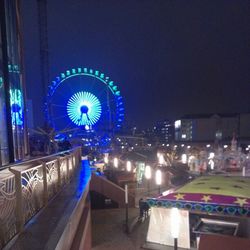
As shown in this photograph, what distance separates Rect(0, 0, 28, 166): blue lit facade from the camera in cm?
900

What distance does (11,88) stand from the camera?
9.95 meters

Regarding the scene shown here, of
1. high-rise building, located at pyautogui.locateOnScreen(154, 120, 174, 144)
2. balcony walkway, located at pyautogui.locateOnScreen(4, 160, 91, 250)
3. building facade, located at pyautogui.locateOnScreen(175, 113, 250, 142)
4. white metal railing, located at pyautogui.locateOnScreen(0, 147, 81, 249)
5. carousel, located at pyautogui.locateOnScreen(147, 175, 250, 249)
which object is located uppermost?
white metal railing, located at pyautogui.locateOnScreen(0, 147, 81, 249)

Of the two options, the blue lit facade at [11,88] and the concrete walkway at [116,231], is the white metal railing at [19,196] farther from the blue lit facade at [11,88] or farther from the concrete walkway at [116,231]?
the blue lit facade at [11,88]

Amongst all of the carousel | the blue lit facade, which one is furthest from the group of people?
the blue lit facade

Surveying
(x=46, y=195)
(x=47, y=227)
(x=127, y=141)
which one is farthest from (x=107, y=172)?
(x=127, y=141)

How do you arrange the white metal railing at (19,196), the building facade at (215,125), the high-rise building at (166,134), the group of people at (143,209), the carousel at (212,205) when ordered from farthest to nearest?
the high-rise building at (166,134) → the building facade at (215,125) → the group of people at (143,209) → the carousel at (212,205) → the white metal railing at (19,196)

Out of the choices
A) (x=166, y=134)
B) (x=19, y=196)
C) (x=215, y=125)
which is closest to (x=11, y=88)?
(x=19, y=196)

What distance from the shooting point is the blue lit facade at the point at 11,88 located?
9.00 meters

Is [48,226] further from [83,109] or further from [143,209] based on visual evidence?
[83,109]

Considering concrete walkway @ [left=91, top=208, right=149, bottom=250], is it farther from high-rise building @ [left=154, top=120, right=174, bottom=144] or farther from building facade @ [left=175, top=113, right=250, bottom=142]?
building facade @ [left=175, top=113, right=250, bottom=142]

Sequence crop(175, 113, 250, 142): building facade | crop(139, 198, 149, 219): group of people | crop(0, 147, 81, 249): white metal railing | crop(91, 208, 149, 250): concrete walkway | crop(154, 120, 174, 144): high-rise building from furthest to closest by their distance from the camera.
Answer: crop(154, 120, 174, 144): high-rise building < crop(175, 113, 250, 142): building facade < crop(139, 198, 149, 219): group of people < crop(91, 208, 149, 250): concrete walkway < crop(0, 147, 81, 249): white metal railing

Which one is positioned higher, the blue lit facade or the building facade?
the blue lit facade

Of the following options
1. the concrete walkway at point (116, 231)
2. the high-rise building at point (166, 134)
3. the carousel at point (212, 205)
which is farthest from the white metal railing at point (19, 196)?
the high-rise building at point (166, 134)

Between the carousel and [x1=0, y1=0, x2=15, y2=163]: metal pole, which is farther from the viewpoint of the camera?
[x1=0, y1=0, x2=15, y2=163]: metal pole
